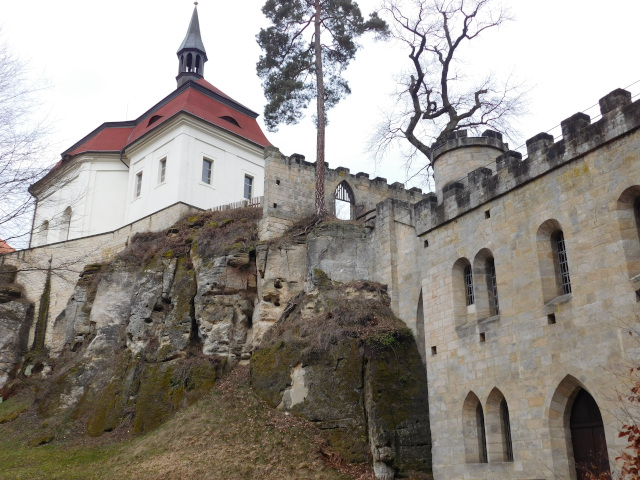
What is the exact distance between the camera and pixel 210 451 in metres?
17.8

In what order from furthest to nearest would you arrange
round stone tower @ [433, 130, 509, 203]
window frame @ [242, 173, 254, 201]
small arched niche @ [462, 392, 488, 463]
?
window frame @ [242, 173, 254, 201] → round stone tower @ [433, 130, 509, 203] → small arched niche @ [462, 392, 488, 463]

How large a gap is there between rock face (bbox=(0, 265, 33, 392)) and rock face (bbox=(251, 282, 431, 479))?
1517cm

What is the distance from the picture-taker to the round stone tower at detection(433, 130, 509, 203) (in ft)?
62.1

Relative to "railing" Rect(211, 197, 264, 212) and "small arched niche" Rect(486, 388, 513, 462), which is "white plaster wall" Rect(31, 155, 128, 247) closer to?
"railing" Rect(211, 197, 264, 212)

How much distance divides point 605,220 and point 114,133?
32199mm

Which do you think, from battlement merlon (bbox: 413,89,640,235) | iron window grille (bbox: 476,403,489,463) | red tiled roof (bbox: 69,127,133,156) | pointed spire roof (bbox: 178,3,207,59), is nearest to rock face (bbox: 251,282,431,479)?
iron window grille (bbox: 476,403,489,463)

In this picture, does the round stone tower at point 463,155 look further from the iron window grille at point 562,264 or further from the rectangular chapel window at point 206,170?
the rectangular chapel window at point 206,170

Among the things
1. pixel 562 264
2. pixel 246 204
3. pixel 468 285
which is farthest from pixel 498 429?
pixel 246 204

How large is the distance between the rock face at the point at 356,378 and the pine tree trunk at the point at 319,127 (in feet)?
18.0

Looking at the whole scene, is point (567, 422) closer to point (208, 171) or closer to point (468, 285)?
point (468, 285)

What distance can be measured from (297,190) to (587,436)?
615 inches

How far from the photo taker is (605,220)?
13.5 meters

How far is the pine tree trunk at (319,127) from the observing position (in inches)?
1008

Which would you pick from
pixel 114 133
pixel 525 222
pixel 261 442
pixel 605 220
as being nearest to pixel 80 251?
pixel 114 133
